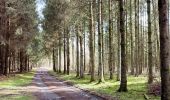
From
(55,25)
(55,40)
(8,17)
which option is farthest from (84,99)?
(55,40)

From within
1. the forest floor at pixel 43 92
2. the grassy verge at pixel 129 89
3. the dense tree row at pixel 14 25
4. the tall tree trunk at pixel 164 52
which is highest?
the dense tree row at pixel 14 25

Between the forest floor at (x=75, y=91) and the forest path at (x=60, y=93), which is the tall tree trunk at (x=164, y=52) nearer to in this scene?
the forest floor at (x=75, y=91)

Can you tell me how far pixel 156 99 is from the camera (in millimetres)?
18750

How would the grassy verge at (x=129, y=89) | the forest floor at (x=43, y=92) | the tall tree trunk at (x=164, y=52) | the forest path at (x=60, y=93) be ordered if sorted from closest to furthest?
the tall tree trunk at (x=164, y=52) → the grassy verge at (x=129, y=89) → the forest path at (x=60, y=93) → the forest floor at (x=43, y=92)

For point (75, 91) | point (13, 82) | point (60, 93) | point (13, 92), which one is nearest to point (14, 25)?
point (13, 82)

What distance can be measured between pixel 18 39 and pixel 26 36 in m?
2.01

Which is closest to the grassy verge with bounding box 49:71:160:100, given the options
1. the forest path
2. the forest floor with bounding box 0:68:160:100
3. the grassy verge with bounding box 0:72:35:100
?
the forest floor with bounding box 0:68:160:100

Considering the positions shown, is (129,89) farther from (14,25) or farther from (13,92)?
(14,25)

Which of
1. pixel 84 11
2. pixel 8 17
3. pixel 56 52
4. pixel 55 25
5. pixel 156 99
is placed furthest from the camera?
pixel 56 52

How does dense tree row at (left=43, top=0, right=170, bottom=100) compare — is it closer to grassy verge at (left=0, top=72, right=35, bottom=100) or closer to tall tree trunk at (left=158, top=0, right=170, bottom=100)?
grassy verge at (left=0, top=72, right=35, bottom=100)

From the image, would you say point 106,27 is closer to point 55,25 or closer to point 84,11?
point 55,25

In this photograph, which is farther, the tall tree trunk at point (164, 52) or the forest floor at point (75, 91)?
the forest floor at point (75, 91)

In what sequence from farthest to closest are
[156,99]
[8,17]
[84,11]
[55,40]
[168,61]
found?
[55,40] < [8,17] < [84,11] < [156,99] < [168,61]

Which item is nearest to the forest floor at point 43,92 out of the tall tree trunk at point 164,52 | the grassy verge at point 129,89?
the grassy verge at point 129,89
